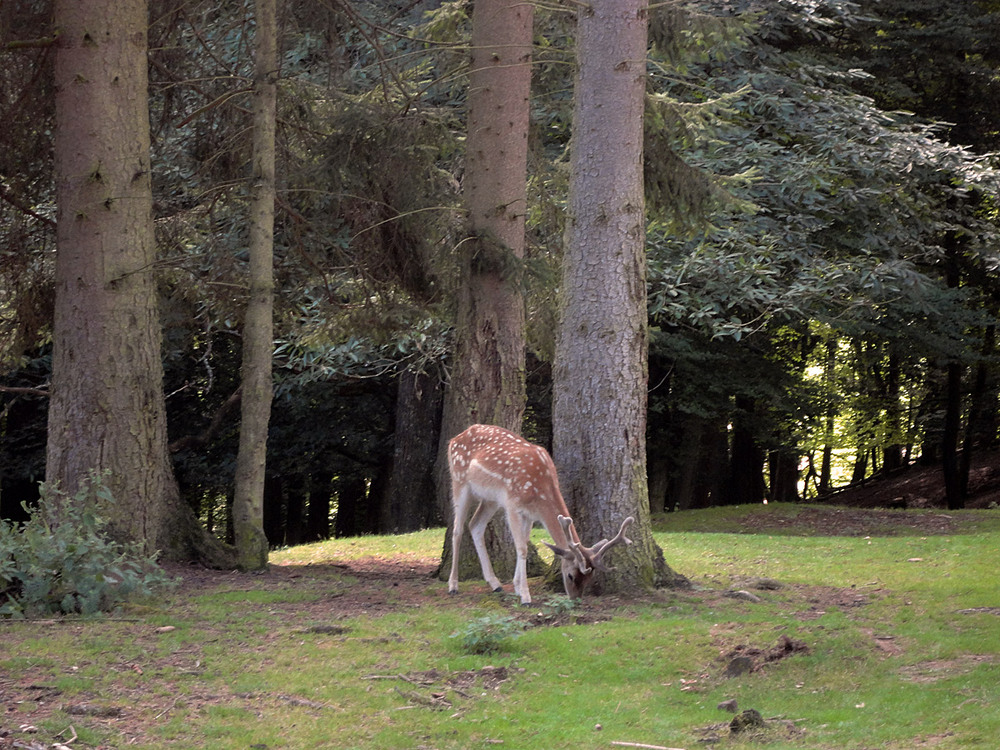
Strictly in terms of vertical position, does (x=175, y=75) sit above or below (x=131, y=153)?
above

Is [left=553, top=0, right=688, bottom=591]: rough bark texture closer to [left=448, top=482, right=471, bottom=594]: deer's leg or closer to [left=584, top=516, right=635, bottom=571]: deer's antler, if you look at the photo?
[left=584, top=516, right=635, bottom=571]: deer's antler

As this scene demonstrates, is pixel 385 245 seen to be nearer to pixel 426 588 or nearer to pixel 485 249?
pixel 485 249

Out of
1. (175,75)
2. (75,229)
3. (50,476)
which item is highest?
(175,75)

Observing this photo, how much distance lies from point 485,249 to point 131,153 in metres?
3.28

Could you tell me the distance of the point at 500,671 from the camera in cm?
727

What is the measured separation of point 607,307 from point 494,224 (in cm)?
188

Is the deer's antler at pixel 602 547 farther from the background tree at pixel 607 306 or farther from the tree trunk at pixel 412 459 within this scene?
the tree trunk at pixel 412 459

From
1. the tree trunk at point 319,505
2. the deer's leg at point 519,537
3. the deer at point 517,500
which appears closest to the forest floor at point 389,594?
the deer at point 517,500

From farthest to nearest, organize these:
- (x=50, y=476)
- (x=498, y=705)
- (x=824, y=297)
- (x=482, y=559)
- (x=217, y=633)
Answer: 1. (x=824, y=297)
2. (x=482, y=559)
3. (x=50, y=476)
4. (x=217, y=633)
5. (x=498, y=705)

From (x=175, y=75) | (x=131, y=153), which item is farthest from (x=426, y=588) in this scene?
(x=175, y=75)

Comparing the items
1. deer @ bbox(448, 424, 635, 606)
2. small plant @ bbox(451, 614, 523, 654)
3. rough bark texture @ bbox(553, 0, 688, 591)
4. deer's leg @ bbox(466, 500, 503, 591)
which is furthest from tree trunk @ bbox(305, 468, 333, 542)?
small plant @ bbox(451, 614, 523, 654)

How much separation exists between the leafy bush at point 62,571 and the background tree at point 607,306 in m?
3.71

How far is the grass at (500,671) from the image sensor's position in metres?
5.96

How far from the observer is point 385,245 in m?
12.6
